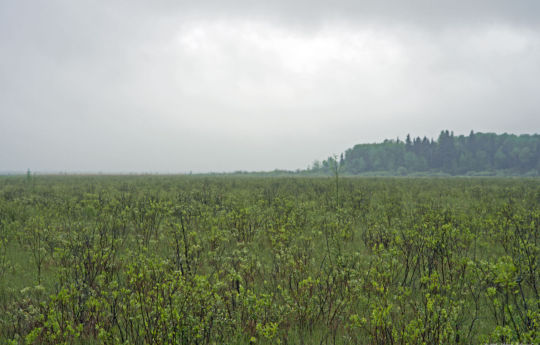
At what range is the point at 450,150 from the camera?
384ft

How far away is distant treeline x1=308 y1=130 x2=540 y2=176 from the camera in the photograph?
11019 centimetres

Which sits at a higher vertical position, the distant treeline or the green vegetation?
the distant treeline

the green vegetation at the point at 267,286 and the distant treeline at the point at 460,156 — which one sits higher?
the distant treeline at the point at 460,156

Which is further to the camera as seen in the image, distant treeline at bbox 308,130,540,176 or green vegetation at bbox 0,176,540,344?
distant treeline at bbox 308,130,540,176

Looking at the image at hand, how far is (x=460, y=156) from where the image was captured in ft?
377

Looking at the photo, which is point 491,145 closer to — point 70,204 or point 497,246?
point 497,246

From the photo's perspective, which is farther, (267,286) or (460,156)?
(460,156)

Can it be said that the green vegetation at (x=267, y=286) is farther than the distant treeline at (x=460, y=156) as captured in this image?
No

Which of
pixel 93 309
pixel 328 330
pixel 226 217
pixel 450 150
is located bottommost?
pixel 328 330

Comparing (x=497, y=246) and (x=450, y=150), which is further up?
(x=450, y=150)

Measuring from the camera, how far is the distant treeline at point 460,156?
11019 centimetres

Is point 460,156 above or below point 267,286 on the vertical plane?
above

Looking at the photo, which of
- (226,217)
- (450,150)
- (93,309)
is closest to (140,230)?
(226,217)

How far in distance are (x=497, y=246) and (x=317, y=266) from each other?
20.7 ft
